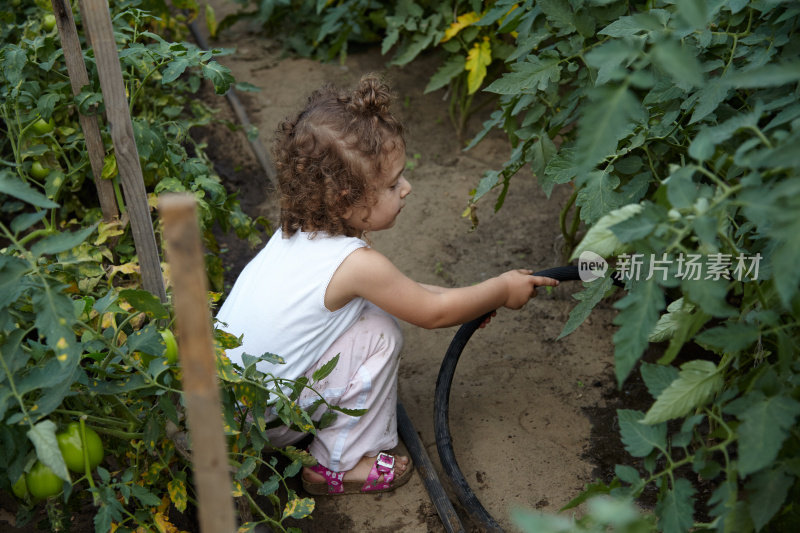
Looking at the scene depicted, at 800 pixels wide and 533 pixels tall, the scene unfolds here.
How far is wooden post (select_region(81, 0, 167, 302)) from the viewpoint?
58.4 inches

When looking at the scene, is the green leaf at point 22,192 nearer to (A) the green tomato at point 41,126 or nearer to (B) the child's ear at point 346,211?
(B) the child's ear at point 346,211

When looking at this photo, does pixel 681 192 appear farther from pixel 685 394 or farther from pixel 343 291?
pixel 343 291

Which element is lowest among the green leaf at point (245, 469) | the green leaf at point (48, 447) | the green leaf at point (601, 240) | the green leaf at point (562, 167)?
the green leaf at point (245, 469)

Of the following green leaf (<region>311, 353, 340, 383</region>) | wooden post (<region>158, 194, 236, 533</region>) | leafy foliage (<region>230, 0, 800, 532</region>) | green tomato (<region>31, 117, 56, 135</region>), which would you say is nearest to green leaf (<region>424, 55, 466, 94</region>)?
leafy foliage (<region>230, 0, 800, 532</region>)

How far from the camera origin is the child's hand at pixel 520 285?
196 centimetres

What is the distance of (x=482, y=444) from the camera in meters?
2.12

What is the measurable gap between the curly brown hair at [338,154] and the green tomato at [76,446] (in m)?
0.75

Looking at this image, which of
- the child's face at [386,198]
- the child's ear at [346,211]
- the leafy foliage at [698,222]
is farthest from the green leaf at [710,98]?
the child's ear at [346,211]

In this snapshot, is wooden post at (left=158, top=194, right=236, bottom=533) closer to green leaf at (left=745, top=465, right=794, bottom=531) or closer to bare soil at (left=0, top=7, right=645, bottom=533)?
green leaf at (left=745, top=465, right=794, bottom=531)

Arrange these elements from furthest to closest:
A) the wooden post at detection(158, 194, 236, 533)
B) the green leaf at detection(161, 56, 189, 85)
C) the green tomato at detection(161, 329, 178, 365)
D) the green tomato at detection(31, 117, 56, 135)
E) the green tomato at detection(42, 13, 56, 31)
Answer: the green tomato at detection(42, 13, 56, 31) < the green tomato at detection(31, 117, 56, 135) < the green leaf at detection(161, 56, 189, 85) < the green tomato at detection(161, 329, 178, 365) < the wooden post at detection(158, 194, 236, 533)

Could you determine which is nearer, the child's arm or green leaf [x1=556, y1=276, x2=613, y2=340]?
green leaf [x1=556, y1=276, x2=613, y2=340]

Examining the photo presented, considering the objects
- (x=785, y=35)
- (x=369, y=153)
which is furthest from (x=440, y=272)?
(x=785, y=35)

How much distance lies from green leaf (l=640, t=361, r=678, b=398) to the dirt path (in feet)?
2.51

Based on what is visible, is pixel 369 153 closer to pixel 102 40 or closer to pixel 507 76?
pixel 507 76
